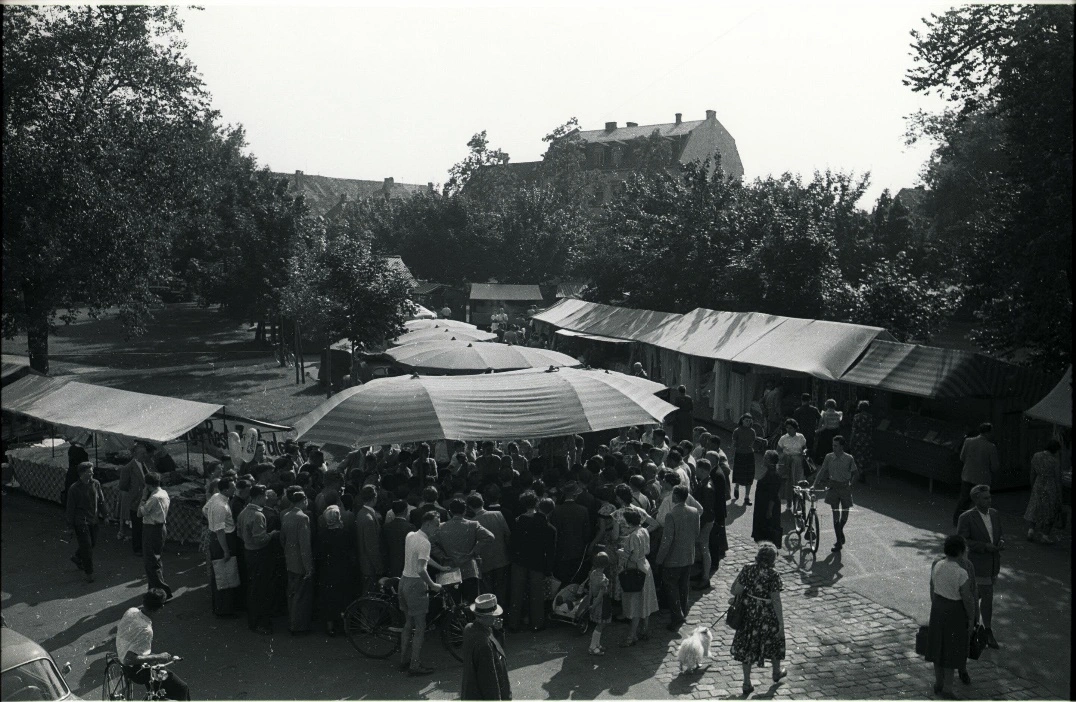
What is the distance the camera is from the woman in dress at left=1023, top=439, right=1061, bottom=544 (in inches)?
502

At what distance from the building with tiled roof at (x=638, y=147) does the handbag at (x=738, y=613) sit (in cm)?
5529

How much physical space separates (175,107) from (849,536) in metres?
24.1

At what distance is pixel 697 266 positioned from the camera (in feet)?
97.1

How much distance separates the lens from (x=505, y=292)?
4516 cm

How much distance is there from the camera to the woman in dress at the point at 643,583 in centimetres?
940

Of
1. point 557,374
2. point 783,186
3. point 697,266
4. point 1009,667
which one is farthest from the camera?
point 783,186

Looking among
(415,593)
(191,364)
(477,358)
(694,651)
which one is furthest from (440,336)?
(191,364)

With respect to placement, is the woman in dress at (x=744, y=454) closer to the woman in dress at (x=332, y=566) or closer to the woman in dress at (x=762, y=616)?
the woman in dress at (x=762, y=616)

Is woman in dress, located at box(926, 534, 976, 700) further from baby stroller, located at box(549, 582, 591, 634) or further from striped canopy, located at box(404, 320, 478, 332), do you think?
striped canopy, located at box(404, 320, 478, 332)

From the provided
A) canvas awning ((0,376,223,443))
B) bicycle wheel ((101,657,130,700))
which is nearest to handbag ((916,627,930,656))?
bicycle wheel ((101,657,130,700))

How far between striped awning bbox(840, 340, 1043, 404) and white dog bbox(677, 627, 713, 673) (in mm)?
8596

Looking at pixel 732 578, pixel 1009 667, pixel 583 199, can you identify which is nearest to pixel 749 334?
pixel 732 578

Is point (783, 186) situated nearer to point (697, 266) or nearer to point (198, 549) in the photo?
point (697, 266)

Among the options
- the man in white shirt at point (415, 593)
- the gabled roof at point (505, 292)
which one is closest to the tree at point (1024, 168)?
the man in white shirt at point (415, 593)
